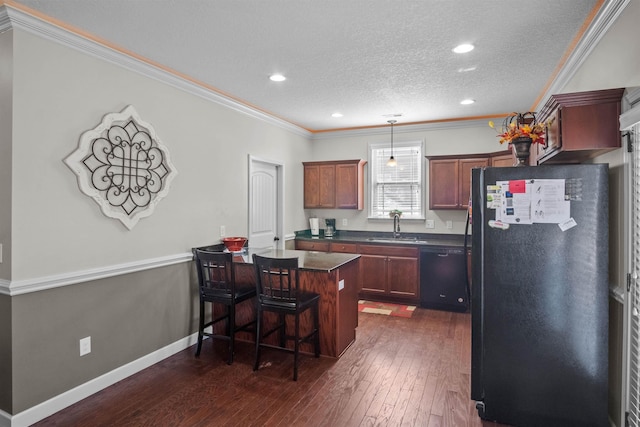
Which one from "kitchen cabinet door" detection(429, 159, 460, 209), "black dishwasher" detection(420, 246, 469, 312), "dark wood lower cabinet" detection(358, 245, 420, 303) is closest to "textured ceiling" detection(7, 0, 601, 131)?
"kitchen cabinet door" detection(429, 159, 460, 209)

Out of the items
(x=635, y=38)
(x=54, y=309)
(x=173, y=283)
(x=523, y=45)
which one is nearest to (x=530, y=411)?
(x=635, y=38)

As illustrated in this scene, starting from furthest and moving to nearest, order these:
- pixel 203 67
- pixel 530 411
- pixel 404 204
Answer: pixel 404 204, pixel 203 67, pixel 530 411

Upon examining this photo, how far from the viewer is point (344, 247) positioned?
5.54 m

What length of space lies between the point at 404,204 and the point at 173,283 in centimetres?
369

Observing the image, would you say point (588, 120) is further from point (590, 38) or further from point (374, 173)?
point (374, 173)

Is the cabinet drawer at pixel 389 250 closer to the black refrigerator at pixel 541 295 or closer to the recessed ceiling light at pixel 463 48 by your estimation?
the black refrigerator at pixel 541 295

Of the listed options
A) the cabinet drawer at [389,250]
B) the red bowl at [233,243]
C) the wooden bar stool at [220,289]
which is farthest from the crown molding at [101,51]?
the cabinet drawer at [389,250]

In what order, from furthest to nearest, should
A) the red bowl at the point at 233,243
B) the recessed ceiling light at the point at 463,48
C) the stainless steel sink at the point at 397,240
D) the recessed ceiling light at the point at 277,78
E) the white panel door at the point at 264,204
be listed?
the stainless steel sink at the point at 397,240, the white panel door at the point at 264,204, the red bowl at the point at 233,243, the recessed ceiling light at the point at 277,78, the recessed ceiling light at the point at 463,48

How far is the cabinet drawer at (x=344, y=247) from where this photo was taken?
18.0 ft

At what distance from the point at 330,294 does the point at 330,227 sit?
2776 millimetres

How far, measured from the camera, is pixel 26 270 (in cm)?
242

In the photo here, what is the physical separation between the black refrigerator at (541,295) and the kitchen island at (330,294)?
127 cm

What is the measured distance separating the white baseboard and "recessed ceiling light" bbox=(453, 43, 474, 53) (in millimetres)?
3587

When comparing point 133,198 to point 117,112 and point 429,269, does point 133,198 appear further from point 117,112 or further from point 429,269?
point 429,269
